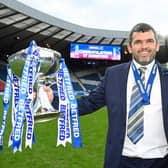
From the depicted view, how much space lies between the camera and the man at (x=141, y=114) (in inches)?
85.0

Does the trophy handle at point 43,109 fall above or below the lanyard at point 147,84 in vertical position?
below

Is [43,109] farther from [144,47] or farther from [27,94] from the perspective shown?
[144,47]

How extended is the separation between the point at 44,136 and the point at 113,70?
629cm

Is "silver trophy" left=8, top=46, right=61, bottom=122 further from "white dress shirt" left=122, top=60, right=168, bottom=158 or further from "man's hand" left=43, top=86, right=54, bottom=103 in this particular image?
"white dress shirt" left=122, top=60, right=168, bottom=158

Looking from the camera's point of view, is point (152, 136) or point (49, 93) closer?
point (152, 136)

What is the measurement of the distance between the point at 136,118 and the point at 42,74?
2.60 feet

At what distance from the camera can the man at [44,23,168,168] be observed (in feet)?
7.08

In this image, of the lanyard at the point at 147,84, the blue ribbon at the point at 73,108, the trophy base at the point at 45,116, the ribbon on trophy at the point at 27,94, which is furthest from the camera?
the blue ribbon at the point at 73,108

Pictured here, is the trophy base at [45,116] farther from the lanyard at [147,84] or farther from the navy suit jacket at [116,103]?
the lanyard at [147,84]

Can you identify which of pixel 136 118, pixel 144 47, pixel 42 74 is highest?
pixel 144 47

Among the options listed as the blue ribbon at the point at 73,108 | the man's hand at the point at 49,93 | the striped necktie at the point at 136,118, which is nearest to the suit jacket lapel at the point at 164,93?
the striped necktie at the point at 136,118

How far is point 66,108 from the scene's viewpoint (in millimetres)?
2701

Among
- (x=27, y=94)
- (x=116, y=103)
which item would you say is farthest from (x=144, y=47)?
(x=27, y=94)

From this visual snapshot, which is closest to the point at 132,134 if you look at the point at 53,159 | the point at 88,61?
the point at 53,159
